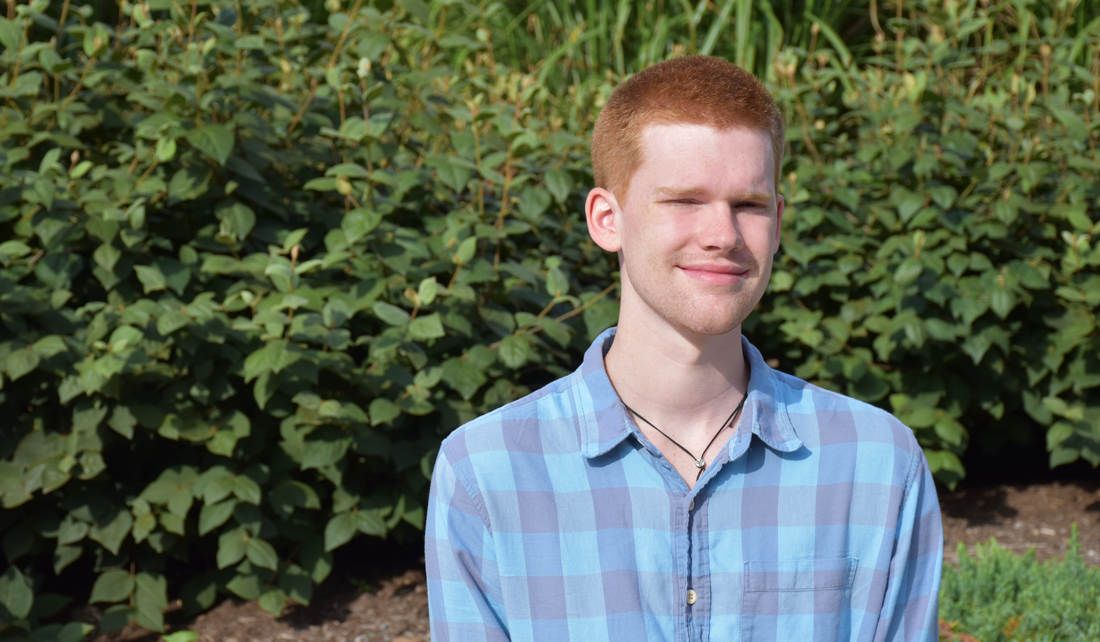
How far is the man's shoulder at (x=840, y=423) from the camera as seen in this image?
1.53m

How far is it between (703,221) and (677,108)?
0.58 feet

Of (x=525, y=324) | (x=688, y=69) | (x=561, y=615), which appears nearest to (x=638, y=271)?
(x=688, y=69)

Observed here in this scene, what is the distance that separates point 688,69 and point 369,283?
5.71ft

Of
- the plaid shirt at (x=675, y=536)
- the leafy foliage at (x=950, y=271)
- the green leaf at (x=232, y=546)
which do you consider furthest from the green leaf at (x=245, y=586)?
the leafy foliage at (x=950, y=271)

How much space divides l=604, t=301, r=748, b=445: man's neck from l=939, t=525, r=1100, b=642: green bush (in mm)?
1584

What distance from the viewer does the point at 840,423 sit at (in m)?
1.56

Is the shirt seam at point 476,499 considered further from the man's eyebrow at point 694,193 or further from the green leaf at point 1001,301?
the green leaf at point 1001,301

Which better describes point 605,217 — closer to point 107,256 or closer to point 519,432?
point 519,432

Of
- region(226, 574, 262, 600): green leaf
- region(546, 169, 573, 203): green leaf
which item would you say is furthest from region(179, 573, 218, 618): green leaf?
region(546, 169, 573, 203): green leaf

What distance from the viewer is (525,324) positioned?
302 cm

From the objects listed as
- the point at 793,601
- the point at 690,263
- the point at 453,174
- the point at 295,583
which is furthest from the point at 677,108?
the point at 295,583

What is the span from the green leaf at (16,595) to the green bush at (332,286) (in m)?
0.01

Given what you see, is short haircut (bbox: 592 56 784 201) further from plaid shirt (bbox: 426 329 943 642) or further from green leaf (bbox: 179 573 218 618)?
green leaf (bbox: 179 573 218 618)

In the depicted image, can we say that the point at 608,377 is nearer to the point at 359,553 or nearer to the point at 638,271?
the point at 638,271
